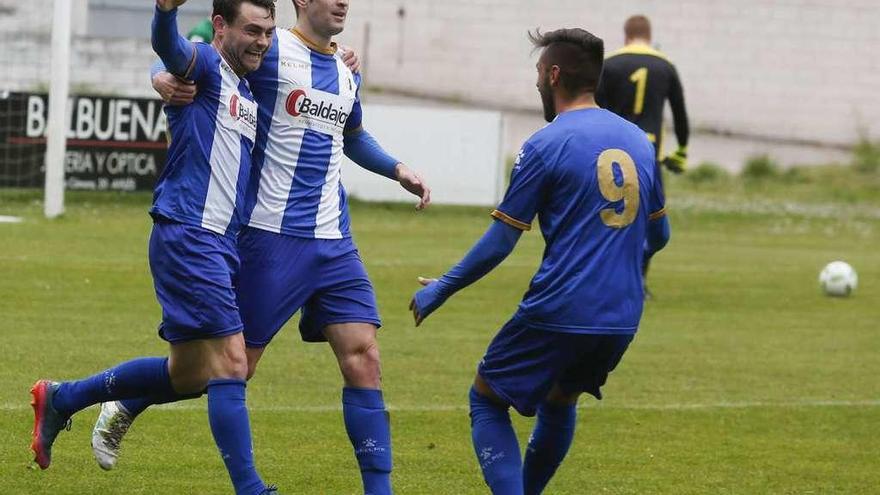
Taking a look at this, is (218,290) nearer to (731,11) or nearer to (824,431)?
(824,431)

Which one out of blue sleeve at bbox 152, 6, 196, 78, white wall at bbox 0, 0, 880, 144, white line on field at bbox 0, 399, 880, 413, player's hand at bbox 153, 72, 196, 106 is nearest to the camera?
blue sleeve at bbox 152, 6, 196, 78

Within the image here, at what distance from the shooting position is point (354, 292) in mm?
6707

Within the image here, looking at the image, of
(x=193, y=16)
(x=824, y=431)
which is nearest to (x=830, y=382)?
(x=824, y=431)

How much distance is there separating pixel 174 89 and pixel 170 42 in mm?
214

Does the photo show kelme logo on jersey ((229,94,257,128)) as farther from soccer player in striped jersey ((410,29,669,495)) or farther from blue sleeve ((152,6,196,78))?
soccer player in striped jersey ((410,29,669,495))

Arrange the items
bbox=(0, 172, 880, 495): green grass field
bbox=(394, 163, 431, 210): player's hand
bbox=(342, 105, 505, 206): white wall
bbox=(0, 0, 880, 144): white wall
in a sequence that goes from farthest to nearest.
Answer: bbox=(0, 0, 880, 144): white wall
bbox=(342, 105, 505, 206): white wall
bbox=(0, 172, 880, 495): green grass field
bbox=(394, 163, 431, 210): player's hand

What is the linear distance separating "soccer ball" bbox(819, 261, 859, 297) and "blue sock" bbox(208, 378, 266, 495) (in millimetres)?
9770

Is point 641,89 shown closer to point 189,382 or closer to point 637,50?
point 637,50

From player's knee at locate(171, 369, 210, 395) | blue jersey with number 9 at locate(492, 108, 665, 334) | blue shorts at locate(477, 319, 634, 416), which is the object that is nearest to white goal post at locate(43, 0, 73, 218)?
player's knee at locate(171, 369, 210, 395)

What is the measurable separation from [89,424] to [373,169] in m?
2.09

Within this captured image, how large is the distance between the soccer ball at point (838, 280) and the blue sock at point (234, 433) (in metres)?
9.77

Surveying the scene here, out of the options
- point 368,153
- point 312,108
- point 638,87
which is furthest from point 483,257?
point 638,87

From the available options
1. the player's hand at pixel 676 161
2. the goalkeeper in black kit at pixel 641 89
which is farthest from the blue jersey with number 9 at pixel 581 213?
the player's hand at pixel 676 161

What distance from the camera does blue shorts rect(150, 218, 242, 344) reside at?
621cm
